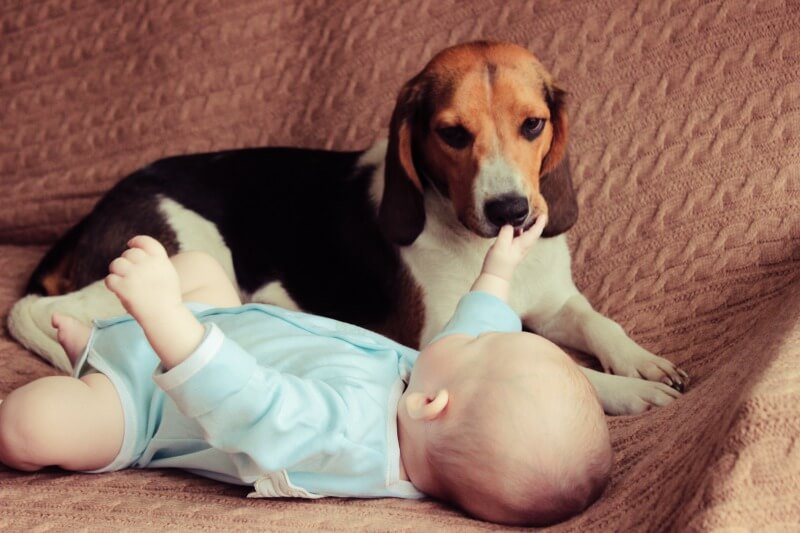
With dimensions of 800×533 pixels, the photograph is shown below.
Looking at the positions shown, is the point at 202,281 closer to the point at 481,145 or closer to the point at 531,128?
the point at 481,145

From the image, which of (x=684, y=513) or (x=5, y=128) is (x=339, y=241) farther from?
(x=684, y=513)

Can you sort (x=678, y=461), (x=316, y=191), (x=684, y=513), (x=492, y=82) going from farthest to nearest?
(x=316, y=191) < (x=492, y=82) < (x=678, y=461) < (x=684, y=513)

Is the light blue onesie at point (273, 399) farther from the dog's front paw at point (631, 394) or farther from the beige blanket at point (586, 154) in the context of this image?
the dog's front paw at point (631, 394)

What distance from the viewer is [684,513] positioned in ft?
4.15

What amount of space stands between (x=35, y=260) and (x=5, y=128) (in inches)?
18.7

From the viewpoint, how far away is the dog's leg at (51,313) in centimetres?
239

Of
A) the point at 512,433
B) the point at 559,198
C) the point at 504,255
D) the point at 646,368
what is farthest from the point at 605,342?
the point at 512,433

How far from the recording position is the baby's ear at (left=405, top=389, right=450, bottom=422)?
4.90 ft

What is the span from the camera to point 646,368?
221 cm

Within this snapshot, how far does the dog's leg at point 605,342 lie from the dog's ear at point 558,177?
0.71 feet

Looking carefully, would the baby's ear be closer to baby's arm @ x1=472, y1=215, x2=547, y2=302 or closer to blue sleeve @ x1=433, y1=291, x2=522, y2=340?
blue sleeve @ x1=433, y1=291, x2=522, y2=340

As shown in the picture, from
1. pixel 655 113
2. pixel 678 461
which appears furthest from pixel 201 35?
pixel 678 461

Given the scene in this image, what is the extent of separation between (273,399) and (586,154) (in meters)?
1.47

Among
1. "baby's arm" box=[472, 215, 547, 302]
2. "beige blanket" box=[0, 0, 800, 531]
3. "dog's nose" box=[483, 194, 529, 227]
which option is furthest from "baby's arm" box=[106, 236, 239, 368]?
"dog's nose" box=[483, 194, 529, 227]
